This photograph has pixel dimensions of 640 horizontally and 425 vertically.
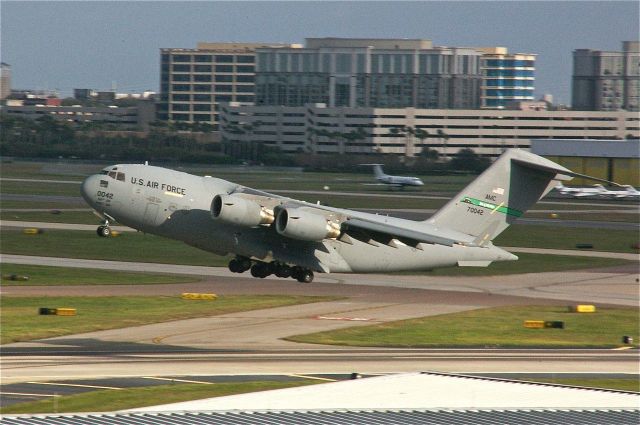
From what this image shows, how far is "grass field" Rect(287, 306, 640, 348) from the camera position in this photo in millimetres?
51800

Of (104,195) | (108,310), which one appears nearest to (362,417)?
(104,195)

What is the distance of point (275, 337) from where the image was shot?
51.9m

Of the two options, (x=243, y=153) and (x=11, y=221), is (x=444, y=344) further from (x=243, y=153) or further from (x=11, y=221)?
(x=243, y=153)

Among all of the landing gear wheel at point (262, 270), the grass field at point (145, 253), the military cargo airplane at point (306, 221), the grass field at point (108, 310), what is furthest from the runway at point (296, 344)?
the grass field at point (145, 253)

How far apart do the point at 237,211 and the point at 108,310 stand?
20511 millimetres

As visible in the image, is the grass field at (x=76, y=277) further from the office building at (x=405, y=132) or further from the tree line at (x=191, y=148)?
the office building at (x=405, y=132)

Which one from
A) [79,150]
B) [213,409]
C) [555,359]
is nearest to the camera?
[213,409]

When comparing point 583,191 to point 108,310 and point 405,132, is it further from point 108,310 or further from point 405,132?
point 108,310

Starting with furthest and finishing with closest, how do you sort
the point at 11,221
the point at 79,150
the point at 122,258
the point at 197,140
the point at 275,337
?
the point at 197,140 < the point at 79,150 < the point at 11,221 < the point at 122,258 < the point at 275,337

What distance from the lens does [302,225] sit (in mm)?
40438

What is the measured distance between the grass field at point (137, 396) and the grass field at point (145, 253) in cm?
3571

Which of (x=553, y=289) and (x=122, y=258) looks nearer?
(x=553, y=289)

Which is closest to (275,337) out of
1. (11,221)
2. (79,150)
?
(11,221)

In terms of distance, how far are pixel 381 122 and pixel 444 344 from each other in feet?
478
